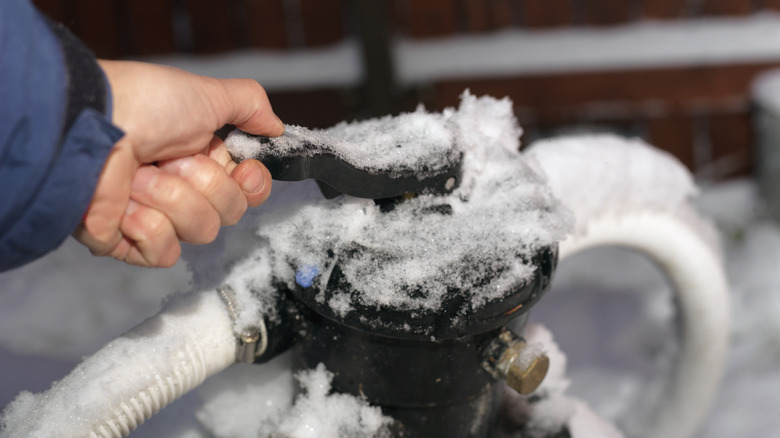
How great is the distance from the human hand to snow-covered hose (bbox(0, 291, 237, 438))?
0.09 metres

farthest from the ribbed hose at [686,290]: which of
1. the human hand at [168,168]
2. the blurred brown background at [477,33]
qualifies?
the blurred brown background at [477,33]

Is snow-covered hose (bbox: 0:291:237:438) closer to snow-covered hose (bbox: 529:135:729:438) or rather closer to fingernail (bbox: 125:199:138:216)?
fingernail (bbox: 125:199:138:216)

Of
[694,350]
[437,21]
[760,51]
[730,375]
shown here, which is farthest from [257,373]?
[760,51]

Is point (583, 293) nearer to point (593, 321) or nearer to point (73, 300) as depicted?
point (593, 321)

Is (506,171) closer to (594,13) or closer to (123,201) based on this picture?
(123,201)

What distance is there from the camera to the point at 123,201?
38 cm

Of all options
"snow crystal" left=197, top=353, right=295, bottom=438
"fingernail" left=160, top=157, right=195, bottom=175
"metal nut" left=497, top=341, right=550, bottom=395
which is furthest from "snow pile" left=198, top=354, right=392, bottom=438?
"fingernail" left=160, top=157, right=195, bottom=175

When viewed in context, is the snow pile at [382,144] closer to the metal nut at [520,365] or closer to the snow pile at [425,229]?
the snow pile at [425,229]

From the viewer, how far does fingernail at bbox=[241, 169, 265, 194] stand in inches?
16.8

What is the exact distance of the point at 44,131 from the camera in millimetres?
334

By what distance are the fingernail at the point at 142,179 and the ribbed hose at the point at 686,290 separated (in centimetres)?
43

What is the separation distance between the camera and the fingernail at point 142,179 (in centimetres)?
39

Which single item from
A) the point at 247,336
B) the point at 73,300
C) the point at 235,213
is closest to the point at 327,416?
the point at 247,336

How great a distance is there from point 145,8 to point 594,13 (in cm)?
140
